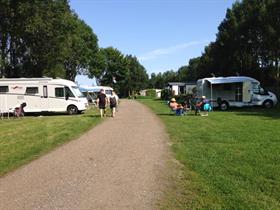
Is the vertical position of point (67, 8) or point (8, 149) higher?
point (67, 8)

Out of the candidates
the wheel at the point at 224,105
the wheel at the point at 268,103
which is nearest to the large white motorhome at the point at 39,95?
the wheel at the point at 224,105

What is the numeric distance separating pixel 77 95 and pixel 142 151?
21171 mm

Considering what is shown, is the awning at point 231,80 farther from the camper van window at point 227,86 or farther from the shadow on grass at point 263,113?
the shadow on grass at point 263,113

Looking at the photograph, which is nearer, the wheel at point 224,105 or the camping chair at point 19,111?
the camping chair at point 19,111

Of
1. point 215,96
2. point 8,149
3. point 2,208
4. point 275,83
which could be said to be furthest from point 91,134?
point 275,83

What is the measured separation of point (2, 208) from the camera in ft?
22.3

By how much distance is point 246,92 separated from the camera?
1352 inches

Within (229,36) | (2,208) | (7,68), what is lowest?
(2,208)

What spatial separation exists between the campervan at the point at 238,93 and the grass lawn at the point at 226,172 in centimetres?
1944

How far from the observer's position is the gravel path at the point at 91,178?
7035 mm

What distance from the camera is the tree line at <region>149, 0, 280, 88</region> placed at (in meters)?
51.2

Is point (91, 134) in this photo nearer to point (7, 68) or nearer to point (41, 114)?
point (41, 114)

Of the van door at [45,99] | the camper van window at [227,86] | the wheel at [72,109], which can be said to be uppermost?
the camper van window at [227,86]

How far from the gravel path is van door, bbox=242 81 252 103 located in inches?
841
